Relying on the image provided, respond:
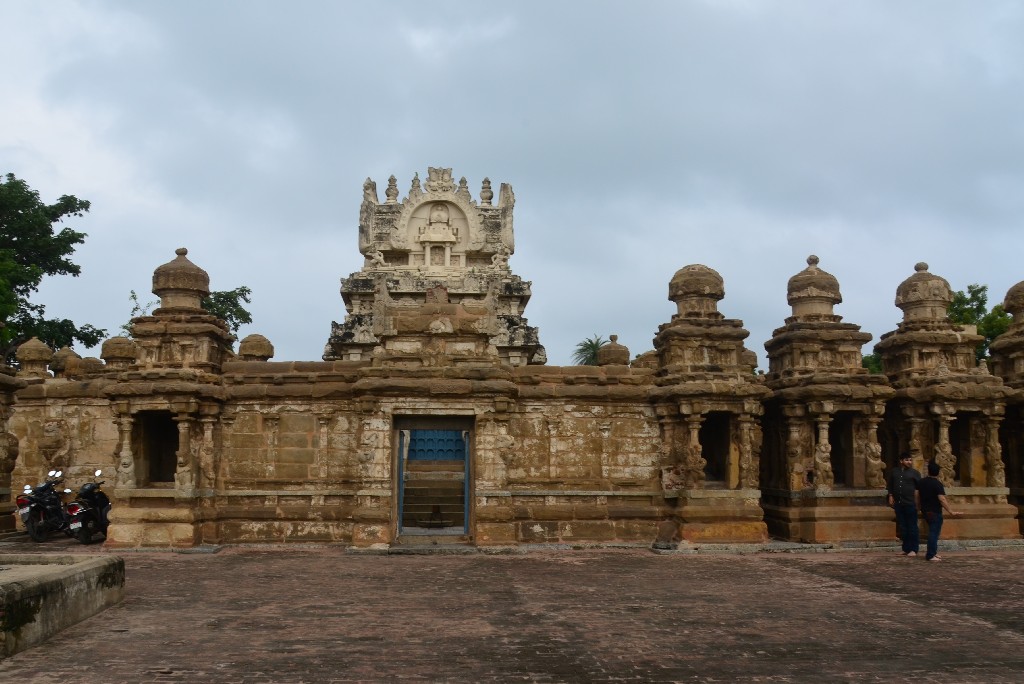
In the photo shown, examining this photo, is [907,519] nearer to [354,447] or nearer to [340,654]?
[354,447]

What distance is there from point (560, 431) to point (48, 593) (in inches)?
371

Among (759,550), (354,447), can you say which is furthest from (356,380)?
(759,550)

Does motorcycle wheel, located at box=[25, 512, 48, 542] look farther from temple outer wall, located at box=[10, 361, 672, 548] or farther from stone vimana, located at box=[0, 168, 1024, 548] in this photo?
temple outer wall, located at box=[10, 361, 672, 548]

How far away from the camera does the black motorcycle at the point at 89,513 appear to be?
15022mm

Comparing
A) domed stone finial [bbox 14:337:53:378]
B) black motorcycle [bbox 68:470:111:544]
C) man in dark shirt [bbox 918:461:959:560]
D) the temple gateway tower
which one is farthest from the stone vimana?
the temple gateway tower

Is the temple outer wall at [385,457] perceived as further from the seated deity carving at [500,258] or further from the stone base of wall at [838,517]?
the seated deity carving at [500,258]

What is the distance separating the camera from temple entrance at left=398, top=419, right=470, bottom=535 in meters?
15.3

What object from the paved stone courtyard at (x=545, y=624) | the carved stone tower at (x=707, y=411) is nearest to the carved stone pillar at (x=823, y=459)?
the carved stone tower at (x=707, y=411)

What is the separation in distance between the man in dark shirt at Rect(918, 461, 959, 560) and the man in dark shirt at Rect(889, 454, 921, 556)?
0.14 metres

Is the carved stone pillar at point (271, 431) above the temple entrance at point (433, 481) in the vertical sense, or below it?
above

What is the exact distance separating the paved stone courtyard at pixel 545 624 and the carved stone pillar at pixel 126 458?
222 centimetres

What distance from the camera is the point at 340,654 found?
275 inches

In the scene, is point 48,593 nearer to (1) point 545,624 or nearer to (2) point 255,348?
(1) point 545,624

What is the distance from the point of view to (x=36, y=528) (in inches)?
611
